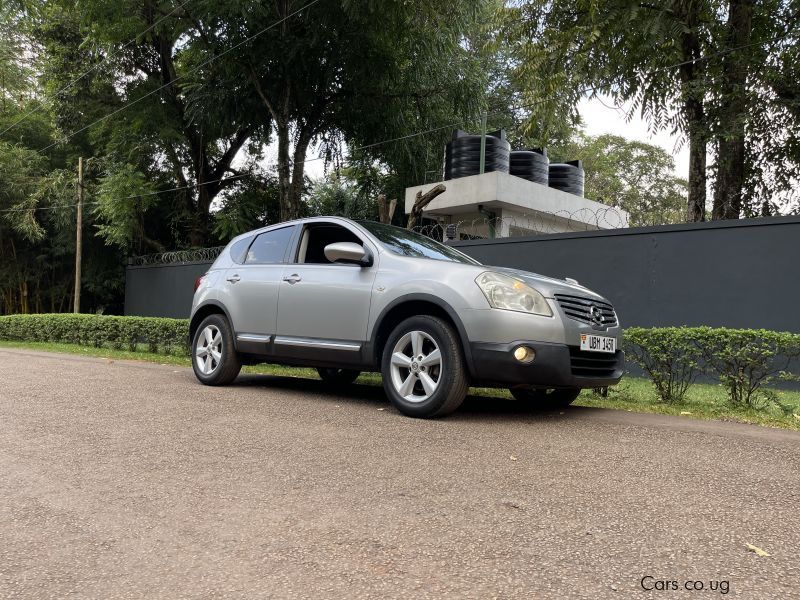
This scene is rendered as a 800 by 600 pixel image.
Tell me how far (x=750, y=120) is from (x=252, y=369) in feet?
31.2

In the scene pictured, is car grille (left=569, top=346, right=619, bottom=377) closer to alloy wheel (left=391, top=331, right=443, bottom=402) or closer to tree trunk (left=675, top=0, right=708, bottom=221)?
Result: alloy wheel (left=391, top=331, right=443, bottom=402)

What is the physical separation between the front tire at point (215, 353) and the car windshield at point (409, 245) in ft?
6.59

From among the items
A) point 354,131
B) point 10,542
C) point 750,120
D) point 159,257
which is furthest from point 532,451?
point 159,257

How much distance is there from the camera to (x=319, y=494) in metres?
3.13

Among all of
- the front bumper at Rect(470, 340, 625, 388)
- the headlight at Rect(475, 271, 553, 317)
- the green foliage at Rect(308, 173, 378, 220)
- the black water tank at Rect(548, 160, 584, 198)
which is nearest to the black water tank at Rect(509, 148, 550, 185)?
the black water tank at Rect(548, 160, 584, 198)

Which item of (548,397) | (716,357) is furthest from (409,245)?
(716,357)

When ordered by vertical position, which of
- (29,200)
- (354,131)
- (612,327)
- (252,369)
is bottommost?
(252,369)

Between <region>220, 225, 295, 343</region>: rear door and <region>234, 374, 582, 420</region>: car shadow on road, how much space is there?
84 centimetres

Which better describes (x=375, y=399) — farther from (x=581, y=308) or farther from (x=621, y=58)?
(x=621, y=58)

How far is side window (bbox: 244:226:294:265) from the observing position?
7.00 meters

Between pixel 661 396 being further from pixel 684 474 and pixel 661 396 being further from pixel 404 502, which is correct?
pixel 404 502

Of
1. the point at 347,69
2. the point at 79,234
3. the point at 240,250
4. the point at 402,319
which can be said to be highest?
the point at 347,69

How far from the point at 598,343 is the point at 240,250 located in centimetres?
432

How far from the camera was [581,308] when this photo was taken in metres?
5.28
